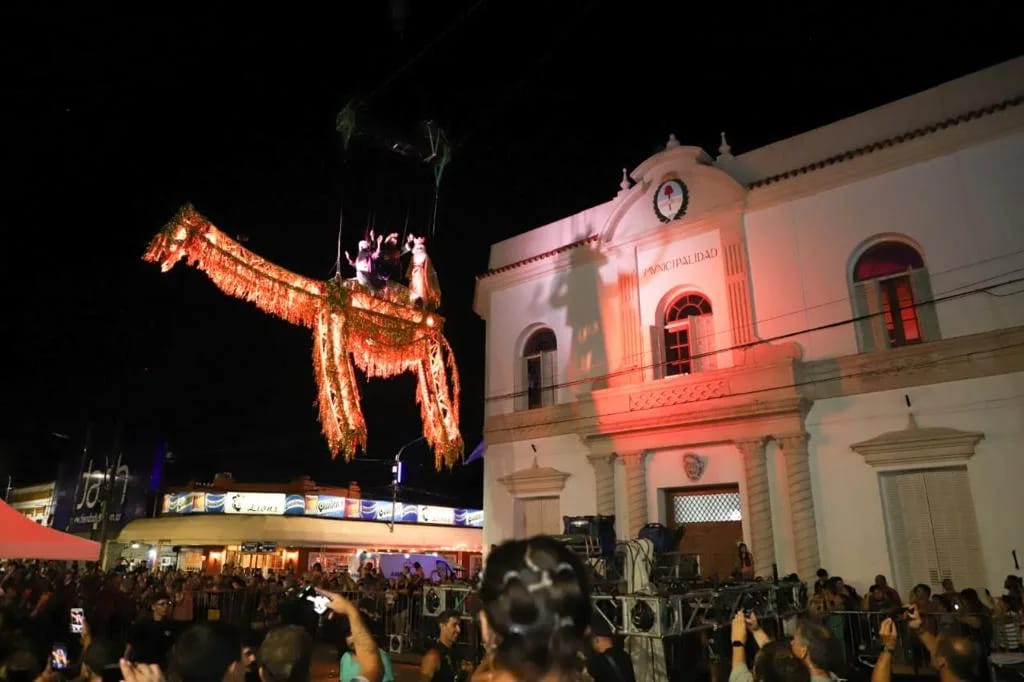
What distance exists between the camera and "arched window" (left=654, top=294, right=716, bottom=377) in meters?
16.5

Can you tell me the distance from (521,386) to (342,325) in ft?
19.1

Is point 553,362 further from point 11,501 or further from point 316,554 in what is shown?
point 11,501

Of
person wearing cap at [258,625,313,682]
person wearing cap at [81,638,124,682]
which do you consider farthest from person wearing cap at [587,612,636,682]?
person wearing cap at [81,638,124,682]

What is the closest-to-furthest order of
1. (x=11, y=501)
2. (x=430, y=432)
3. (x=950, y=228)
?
(x=950, y=228) → (x=430, y=432) → (x=11, y=501)

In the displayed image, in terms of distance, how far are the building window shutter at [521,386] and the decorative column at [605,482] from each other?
3147mm

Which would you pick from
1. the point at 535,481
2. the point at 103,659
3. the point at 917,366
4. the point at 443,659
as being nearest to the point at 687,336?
the point at 917,366

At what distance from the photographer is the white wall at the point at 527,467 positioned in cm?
1745

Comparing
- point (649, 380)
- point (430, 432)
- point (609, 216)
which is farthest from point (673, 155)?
point (430, 432)

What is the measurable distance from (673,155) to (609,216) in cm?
225

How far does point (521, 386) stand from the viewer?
64.8 feet

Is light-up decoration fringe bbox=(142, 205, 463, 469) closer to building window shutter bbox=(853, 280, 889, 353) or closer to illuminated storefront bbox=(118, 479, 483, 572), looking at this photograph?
building window shutter bbox=(853, 280, 889, 353)

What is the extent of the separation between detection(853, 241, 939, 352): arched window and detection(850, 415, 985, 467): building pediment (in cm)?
189

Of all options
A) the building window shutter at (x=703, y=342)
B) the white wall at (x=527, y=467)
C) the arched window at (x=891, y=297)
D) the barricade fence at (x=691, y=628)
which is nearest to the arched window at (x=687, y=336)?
the building window shutter at (x=703, y=342)

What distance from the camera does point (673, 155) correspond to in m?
A: 17.3
